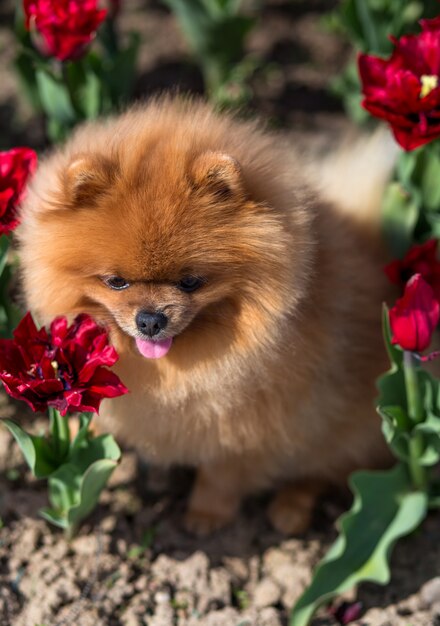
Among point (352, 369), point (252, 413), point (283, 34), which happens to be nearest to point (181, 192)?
point (252, 413)

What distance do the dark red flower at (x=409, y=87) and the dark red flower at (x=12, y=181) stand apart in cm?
98

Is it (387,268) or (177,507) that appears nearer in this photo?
(387,268)

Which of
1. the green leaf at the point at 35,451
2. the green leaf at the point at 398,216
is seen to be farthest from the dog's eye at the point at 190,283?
the green leaf at the point at 398,216

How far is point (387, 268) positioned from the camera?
97.0 inches

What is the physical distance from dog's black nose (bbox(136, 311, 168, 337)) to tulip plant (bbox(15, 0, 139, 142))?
1145 millimetres

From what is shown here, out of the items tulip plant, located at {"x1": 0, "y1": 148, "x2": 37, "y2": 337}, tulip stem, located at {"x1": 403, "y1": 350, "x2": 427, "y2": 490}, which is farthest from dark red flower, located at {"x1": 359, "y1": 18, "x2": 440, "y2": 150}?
tulip plant, located at {"x1": 0, "y1": 148, "x2": 37, "y2": 337}

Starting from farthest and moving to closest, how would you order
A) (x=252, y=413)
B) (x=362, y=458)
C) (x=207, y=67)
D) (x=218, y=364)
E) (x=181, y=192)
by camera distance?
1. (x=207, y=67)
2. (x=362, y=458)
3. (x=252, y=413)
4. (x=218, y=364)
5. (x=181, y=192)

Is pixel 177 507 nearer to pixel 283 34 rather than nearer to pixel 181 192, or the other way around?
pixel 181 192

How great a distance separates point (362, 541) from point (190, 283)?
3.17 ft

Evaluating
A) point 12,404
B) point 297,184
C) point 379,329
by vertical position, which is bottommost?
point 12,404

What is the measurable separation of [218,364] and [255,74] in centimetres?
232

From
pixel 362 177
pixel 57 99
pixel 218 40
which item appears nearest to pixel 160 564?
pixel 362 177

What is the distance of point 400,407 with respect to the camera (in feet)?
7.46

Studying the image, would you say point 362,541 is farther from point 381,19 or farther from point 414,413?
point 381,19
